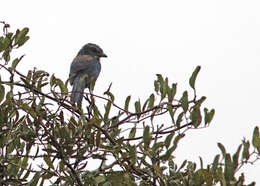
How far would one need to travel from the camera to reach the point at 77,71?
28.1 feet

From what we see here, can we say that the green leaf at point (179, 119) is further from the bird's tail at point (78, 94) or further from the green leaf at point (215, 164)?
the bird's tail at point (78, 94)

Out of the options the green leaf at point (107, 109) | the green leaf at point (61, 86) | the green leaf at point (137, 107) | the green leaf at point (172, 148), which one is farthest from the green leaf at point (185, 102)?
the green leaf at point (61, 86)

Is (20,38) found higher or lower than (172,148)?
higher

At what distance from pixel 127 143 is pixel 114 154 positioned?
0.34 ft

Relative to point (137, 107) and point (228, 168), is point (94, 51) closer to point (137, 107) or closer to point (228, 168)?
point (137, 107)

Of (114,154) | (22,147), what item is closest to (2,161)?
(22,147)

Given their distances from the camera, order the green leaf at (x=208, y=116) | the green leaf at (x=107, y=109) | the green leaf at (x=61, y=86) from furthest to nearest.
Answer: the green leaf at (x=61, y=86)
the green leaf at (x=107, y=109)
the green leaf at (x=208, y=116)

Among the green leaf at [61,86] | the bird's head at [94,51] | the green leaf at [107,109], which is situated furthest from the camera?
the bird's head at [94,51]

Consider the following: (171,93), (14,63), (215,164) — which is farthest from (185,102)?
(14,63)

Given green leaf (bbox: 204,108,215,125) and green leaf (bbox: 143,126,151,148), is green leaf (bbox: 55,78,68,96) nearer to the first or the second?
green leaf (bbox: 143,126,151,148)

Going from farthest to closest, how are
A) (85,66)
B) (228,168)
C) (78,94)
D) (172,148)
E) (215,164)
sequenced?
(85,66), (78,94), (172,148), (215,164), (228,168)

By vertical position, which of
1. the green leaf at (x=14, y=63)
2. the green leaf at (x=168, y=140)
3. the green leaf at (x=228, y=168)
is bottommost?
the green leaf at (x=228, y=168)

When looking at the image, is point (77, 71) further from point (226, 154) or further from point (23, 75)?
point (226, 154)

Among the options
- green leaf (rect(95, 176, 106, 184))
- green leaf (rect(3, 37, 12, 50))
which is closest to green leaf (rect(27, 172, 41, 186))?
green leaf (rect(95, 176, 106, 184))
